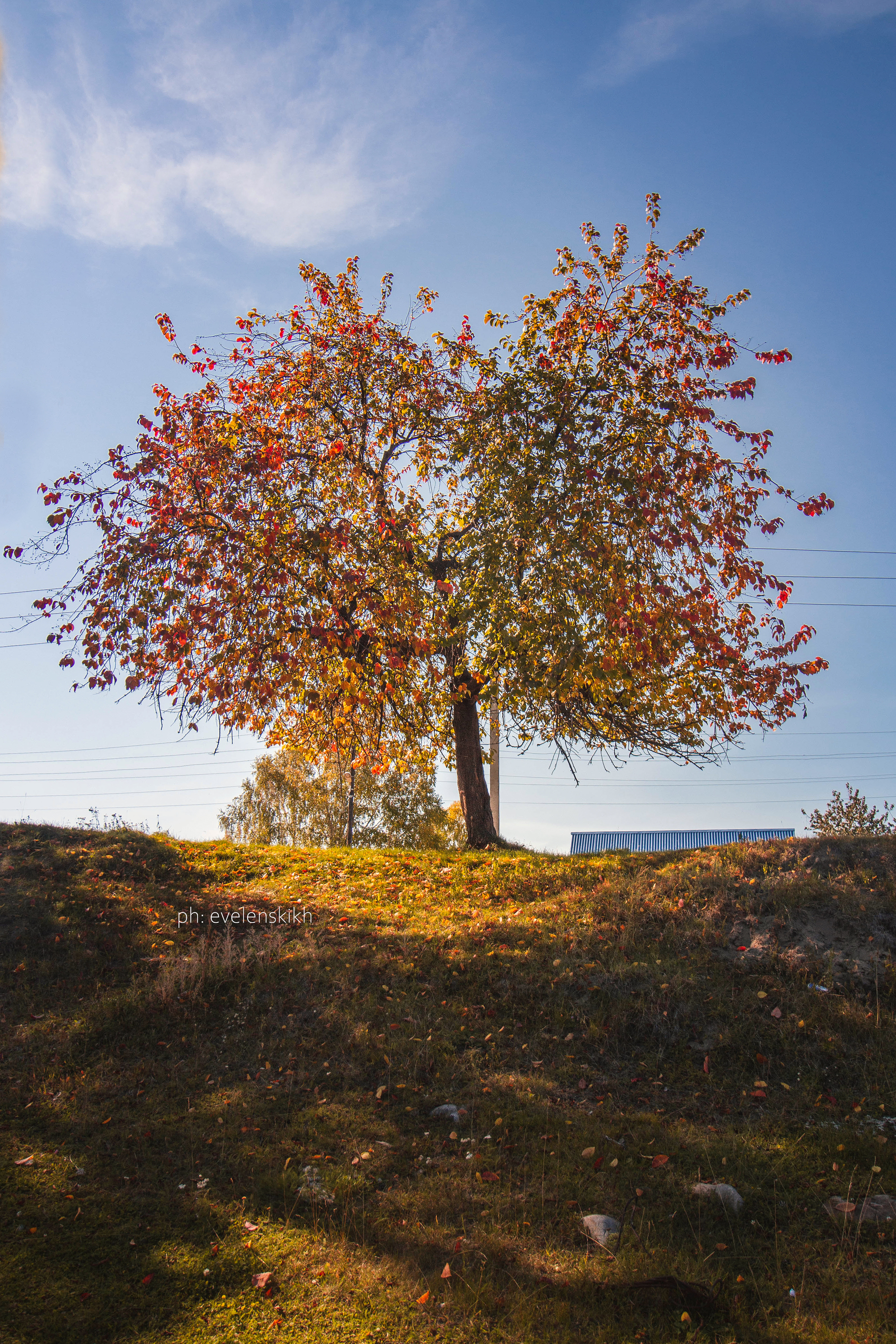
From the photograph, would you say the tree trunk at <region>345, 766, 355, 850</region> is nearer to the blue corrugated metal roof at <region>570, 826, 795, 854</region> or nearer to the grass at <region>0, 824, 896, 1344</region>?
the blue corrugated metal roof at <region>570, 826, 795, 854</region>

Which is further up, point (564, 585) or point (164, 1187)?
point (564, 585)

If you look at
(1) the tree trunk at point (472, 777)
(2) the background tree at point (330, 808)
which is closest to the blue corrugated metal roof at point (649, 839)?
(2) the background tree at point (330, 808)

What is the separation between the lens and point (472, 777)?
18.3m

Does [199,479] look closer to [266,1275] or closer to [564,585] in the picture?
[564,585]

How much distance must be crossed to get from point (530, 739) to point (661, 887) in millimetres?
6383

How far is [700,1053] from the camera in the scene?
7.45 meters

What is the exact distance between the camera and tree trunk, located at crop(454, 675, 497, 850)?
715 inches

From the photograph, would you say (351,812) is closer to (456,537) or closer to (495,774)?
(495,774)

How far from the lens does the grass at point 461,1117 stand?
→ 14.8ft

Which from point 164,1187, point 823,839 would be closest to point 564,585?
point 823,839

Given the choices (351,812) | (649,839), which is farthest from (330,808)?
(649,839)

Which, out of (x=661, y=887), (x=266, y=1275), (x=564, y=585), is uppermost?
(x=564, y=585)

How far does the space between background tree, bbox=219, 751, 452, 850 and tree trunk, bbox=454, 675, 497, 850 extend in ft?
65.4

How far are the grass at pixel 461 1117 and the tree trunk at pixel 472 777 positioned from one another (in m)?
5.98
